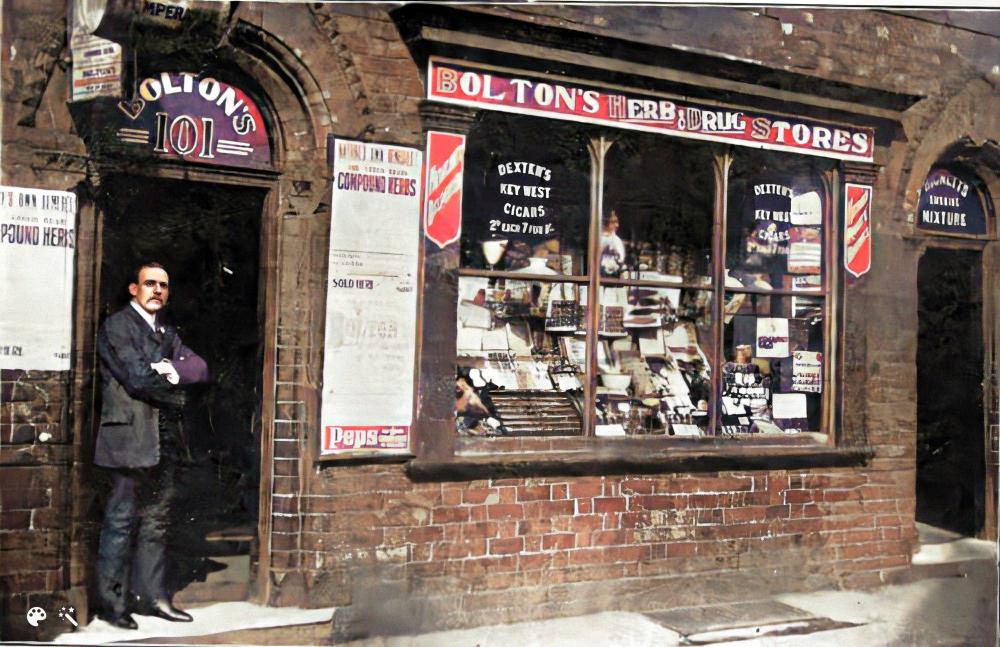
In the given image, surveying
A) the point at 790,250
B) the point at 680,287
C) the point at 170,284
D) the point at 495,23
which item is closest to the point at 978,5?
the point at 790,250

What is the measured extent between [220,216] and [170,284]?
50cm

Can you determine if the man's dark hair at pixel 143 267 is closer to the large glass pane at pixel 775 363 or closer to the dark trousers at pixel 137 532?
the dark trousers at pixel 137 532

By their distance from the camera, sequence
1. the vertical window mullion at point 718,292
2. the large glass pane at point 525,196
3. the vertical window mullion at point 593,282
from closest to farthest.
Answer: the large glass pane at point 525,196, the vertical window mullion at point 593,282, the vertical window mullion at point 718,292

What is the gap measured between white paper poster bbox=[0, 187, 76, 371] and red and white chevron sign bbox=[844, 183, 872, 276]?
526cm

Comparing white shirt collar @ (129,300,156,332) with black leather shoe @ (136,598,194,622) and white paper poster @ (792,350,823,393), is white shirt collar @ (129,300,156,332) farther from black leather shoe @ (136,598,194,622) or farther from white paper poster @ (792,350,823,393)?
white paper poster @ (792,350,823,393)

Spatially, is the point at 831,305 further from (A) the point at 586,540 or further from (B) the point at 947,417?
(A) the point at 586,540

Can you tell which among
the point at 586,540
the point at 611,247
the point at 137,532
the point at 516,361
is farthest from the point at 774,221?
the point at 137,532

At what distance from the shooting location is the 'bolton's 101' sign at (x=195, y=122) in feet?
17.4

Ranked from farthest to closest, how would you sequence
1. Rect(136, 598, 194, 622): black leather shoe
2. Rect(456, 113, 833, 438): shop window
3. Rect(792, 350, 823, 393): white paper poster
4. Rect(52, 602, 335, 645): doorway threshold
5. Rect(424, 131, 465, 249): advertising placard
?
1. Rect(792, 350, 823, 393): white paper poster
2. Rect(456, 113, 833, 438): shop window
3. Rect(424, 131, 465, 249): advertising placard
4. Rect(136, 598, 194, 622): black leather shoe
5. Rect(52, 602, 335, 645): doorway threshold

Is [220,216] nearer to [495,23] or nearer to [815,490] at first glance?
[495,23]

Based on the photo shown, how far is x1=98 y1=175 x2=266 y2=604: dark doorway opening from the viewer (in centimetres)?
537

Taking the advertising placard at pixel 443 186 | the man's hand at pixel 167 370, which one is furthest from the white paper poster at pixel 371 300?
the man's hand at pixel 167 370

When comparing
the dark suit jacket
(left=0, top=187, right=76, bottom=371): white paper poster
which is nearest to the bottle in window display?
the dark suit jacket

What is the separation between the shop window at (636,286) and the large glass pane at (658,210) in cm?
1
